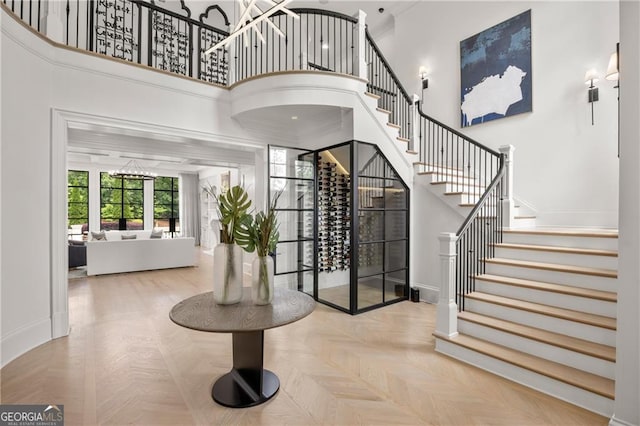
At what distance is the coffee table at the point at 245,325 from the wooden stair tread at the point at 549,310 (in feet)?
6.45

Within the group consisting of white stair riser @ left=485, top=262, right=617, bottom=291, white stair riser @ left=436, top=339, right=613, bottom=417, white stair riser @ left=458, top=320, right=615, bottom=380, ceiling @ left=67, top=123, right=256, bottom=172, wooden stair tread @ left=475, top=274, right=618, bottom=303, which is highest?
ceiling @ left=67, top=123, right=256, bottom=172

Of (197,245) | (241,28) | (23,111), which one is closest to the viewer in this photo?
(241,28)

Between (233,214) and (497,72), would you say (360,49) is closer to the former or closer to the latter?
(497,72)

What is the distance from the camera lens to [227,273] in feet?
7.33

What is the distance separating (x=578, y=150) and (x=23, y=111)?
256 inches

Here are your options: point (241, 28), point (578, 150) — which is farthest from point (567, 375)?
point (241, 28)

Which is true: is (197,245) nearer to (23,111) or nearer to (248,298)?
(23,111)

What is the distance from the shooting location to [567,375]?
2338 mm

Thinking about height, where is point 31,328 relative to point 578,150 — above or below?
below

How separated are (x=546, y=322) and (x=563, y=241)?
1.13m

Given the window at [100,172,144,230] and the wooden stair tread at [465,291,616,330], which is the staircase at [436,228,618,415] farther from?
the window at [100,172,144,230]

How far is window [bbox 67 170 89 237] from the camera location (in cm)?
1073

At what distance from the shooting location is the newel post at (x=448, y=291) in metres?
3.07

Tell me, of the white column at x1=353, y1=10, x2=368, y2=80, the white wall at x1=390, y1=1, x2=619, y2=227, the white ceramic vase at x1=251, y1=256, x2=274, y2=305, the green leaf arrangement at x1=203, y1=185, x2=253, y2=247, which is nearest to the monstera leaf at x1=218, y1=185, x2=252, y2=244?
the green leaf arrangement at x1=203, y1=185, x2=253, y2=247
